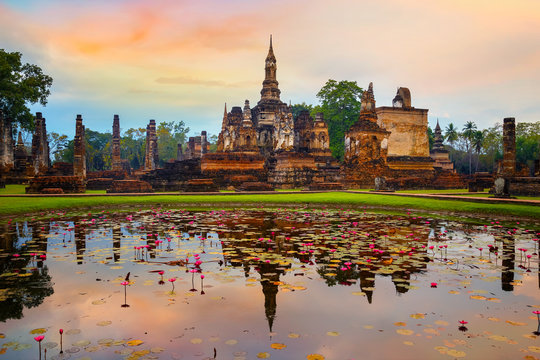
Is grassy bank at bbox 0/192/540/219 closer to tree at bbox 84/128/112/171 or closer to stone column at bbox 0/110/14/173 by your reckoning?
stone column at bbox 0/110/14/173

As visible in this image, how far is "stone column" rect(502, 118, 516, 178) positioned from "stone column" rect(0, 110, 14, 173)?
3975cm

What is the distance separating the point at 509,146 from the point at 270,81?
28449mm

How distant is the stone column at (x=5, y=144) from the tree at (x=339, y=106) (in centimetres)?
3604

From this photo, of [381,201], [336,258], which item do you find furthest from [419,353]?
[381,201]

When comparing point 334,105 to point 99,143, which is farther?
point 99,143

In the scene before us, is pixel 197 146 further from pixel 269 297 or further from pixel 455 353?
pixel 455 353

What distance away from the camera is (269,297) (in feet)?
15.6

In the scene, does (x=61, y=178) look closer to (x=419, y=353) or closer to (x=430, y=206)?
(x=430, y=206)

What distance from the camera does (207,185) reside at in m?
24.8

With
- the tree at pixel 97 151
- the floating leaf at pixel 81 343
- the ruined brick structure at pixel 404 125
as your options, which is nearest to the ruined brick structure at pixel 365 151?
the ruined brick structure at pixel 404 125

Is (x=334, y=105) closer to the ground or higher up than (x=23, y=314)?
higher up

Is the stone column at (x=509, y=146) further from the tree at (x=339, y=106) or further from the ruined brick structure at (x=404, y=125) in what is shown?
the tree at (x=339, y=106)

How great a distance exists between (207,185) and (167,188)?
10.3 feet

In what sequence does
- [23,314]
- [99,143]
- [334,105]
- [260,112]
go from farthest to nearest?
[99,143] < [334,105] < [260,112] < [23,314]
